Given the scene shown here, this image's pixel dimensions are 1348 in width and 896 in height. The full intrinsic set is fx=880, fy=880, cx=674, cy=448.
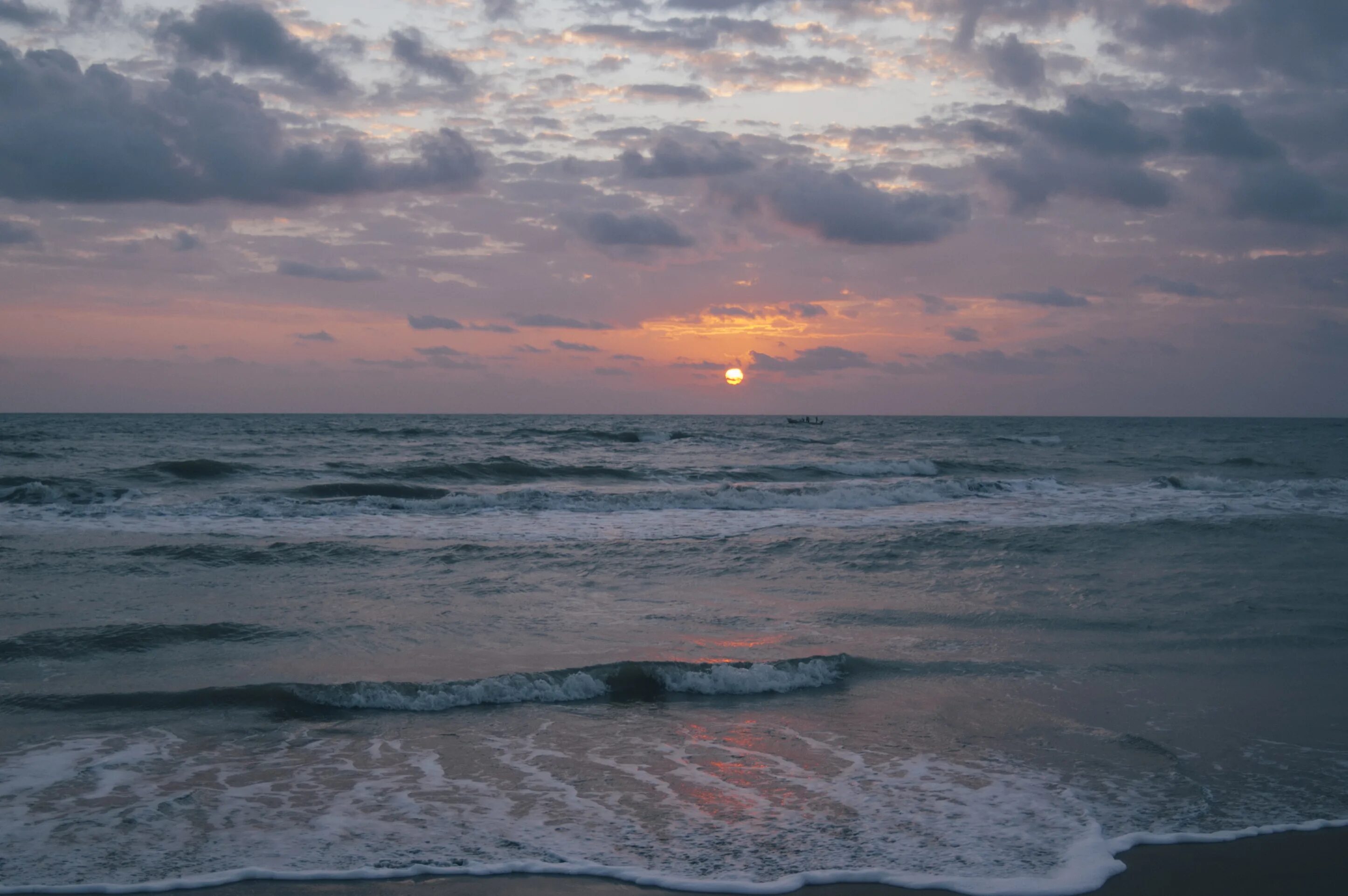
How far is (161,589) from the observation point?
39.2 ft

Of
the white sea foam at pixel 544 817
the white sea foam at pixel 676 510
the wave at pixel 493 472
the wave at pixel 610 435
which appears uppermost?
the wave at pixel 610 435

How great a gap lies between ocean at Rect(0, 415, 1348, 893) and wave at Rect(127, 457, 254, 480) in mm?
7444

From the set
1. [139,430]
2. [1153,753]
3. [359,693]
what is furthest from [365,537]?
[139,430]

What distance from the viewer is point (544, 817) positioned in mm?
5504

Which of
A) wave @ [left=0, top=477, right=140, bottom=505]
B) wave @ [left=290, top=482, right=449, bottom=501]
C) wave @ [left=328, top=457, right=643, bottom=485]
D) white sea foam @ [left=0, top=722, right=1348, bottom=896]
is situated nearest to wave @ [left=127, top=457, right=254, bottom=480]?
wave @ [left=328, top=457, right=643, bottom=485]

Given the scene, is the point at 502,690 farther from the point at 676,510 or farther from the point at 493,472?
the point at 493,472

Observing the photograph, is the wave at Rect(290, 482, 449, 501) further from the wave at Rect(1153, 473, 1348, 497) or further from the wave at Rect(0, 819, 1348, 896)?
the wave at Rect(1153, 473, 1348, 497)

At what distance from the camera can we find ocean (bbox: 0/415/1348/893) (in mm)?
5160

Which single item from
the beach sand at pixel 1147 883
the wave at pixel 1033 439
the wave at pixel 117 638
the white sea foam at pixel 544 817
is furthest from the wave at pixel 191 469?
the wave at pixel 1033 439

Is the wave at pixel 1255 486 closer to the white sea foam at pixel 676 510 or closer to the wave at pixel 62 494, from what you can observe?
the white sea foam at pixel 676 510

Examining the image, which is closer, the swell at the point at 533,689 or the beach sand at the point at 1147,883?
the beach sand at the point at 1147,883

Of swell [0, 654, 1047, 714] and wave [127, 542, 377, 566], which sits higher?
wave [127, 542, 377, 566]

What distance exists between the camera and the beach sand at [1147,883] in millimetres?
4613

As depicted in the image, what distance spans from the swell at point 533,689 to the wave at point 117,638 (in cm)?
136
